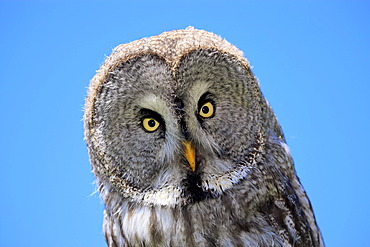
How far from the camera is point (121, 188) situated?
249 cm

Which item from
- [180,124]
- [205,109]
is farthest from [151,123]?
[205,109]

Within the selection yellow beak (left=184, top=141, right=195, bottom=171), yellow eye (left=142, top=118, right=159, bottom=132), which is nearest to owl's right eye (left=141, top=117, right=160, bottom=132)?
yellow eye (left=142, top=118, right=159, bottom=132)

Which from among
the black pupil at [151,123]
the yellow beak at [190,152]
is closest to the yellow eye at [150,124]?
the black pupil at [151,123]

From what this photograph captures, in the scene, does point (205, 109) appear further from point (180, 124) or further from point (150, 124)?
point (150, 124)

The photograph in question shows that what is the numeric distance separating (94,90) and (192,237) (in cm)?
92

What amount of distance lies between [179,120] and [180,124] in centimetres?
2

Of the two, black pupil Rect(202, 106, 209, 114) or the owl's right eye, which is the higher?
the owl's right eye

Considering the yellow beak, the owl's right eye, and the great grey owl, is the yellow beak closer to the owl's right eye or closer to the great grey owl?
the great grey owl

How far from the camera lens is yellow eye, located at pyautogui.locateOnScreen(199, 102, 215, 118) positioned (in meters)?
2.29

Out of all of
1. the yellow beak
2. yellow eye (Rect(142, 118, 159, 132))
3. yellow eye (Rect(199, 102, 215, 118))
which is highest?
yellow eye (Rect(142, 118, 159, 132))

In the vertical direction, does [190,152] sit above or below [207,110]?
below

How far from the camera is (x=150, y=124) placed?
7.72ft

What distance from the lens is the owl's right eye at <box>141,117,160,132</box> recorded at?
2346 millimetres

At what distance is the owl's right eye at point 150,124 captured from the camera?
235 centimetres
